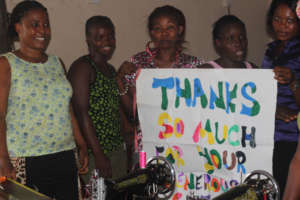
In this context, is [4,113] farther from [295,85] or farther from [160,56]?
[295,85]

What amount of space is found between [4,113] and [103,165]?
75cm

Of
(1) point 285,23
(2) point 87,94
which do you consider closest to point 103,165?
(2) point 87,94

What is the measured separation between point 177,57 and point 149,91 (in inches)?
12.5

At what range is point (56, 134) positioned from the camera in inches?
88.4

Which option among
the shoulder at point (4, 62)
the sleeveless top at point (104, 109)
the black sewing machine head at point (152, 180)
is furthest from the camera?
the sleeveless top at point (104, 109)

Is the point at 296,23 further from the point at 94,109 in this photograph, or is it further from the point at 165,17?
the point at 94,109

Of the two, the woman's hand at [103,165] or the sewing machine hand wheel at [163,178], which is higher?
the sewing machine hand wheel at [163,178]

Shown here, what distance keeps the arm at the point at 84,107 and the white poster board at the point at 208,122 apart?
0.35 meters

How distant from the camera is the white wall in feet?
10.6

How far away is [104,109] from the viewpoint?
260cm

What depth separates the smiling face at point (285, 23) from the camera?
2.28m

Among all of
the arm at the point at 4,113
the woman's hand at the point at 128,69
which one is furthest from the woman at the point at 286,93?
the arm at the point at 4,113

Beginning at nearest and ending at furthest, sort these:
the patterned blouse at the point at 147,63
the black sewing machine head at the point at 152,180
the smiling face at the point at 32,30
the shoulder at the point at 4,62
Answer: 1. the black sewing machine head at the point at 152,180
2. the shoulder at the point at 4,62
3. the smiling face at the point at 32,30
4. the patterned blouse at the point at 147,63

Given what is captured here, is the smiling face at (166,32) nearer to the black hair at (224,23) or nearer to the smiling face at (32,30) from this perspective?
the black hair at (224,23)
